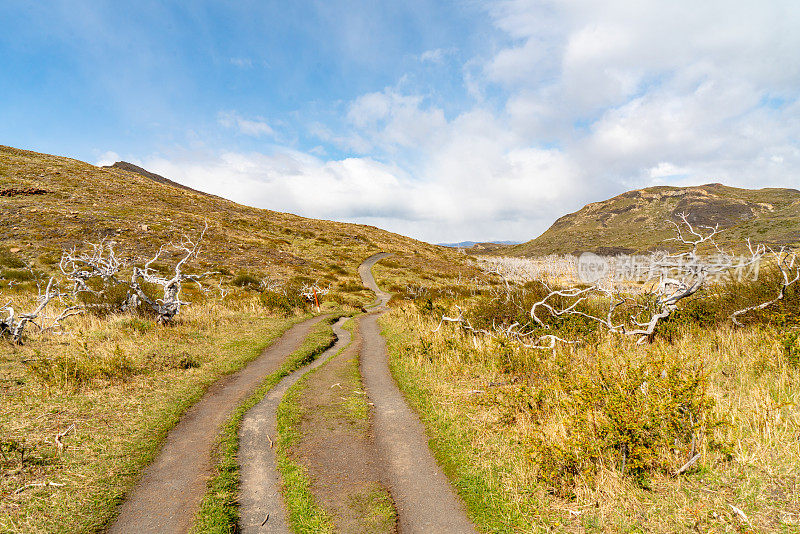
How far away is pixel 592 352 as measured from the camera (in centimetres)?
920

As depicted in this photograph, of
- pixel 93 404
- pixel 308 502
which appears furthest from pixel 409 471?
pixel 93 404


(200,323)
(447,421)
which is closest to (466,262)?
(200,323)

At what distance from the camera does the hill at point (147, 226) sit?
134ft

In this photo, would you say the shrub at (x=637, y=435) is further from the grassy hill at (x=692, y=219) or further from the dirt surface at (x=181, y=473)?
the grassy hill at (x=692, y=219)

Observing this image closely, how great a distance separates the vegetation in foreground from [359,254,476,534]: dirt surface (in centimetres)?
25

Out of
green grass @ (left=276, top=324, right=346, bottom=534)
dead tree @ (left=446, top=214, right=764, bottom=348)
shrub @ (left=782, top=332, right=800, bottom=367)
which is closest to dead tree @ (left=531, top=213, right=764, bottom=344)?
dead tree @ (left=446, top=214, right=764, bottom=348)

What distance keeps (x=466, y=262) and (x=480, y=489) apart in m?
75.2

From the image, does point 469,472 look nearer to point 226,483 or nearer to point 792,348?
point 226,483

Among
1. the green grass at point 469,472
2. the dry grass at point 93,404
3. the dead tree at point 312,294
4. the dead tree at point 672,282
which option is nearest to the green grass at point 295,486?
the green grass at point 469,472

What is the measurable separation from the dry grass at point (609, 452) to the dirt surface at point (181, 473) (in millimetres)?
3875

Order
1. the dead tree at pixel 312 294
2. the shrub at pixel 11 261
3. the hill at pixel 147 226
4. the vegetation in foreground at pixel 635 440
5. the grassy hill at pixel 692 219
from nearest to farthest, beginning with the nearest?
the vegetation in foreground at pixel 635 440, the dead tree at pixel 312 294, the shrub at pixel 11 261, the hill at pixel 147 226, the grassy hill at pixel 692 219

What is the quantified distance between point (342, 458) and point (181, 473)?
2544 mm

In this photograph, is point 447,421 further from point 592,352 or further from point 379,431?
point 592,352

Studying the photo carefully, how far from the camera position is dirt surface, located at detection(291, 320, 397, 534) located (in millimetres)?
4910
